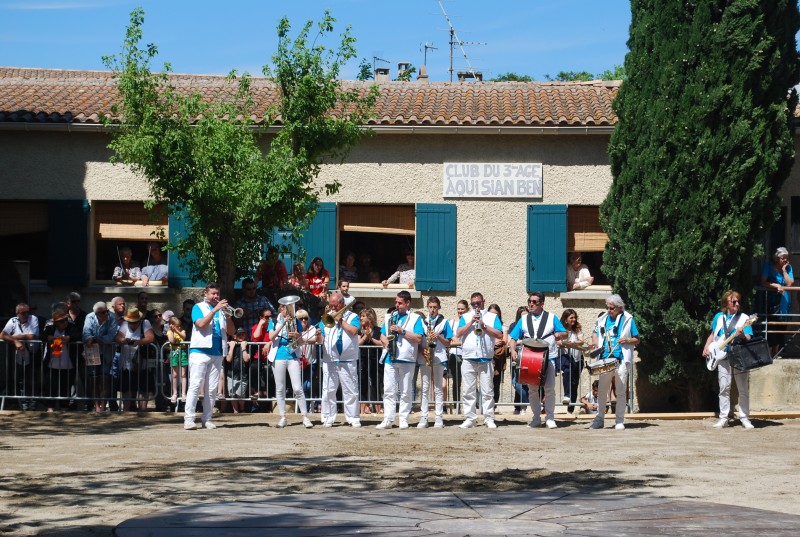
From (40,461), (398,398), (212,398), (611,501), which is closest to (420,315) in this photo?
(398,398)

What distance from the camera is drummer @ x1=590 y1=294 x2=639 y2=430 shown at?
16062 mm

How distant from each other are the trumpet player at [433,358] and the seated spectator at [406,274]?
3.64 meters

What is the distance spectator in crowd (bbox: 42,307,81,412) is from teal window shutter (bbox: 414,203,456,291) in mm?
5659

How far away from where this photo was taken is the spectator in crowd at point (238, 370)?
1770 centimetres

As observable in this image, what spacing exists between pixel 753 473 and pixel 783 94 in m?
8.39

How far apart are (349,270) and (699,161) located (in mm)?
6004

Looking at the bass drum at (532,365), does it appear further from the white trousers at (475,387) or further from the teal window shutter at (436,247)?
the teal window shutter at (436,247)

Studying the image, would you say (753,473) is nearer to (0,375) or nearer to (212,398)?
(212,398)

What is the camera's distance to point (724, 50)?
59.1 feet

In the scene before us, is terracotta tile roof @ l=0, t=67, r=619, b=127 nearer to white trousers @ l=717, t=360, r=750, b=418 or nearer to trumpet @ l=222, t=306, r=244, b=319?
trumpet @ l=222, t=306, r=244, b=319

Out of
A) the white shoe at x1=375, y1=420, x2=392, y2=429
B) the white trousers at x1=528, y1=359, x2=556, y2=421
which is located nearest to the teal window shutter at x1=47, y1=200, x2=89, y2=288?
the white shoe at x1=375, y1=420, x2=392, y2=429

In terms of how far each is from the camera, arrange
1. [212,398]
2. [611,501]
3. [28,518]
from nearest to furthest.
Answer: [28,518]
[611,501]
[212,398]

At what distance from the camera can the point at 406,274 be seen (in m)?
20.7

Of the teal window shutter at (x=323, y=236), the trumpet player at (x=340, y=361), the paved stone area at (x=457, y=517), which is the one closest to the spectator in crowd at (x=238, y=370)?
the trumpet player at (x=340, y=361)
